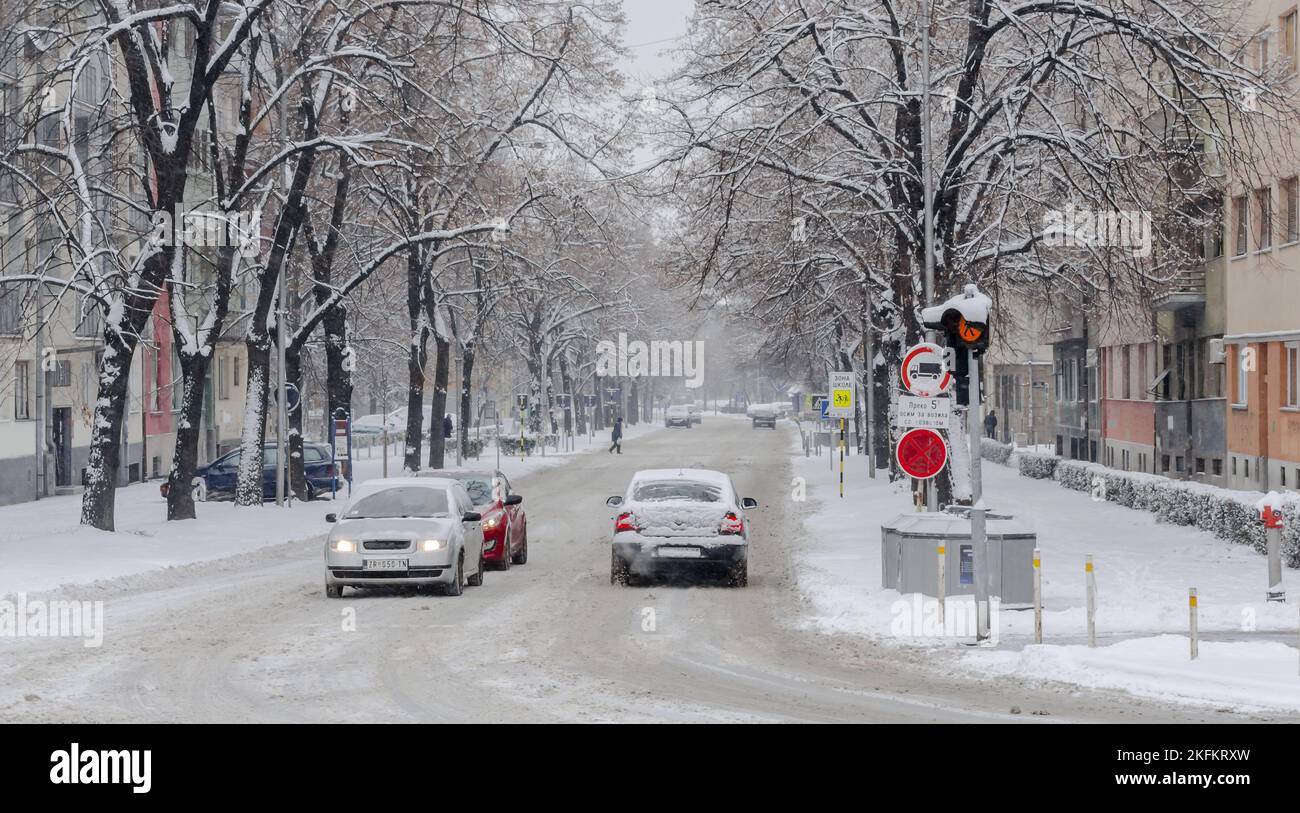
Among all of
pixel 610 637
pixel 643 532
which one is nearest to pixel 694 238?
pixel 643 532

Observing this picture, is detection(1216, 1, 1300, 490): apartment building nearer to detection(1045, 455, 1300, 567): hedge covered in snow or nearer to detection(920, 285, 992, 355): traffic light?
detection(1045, 455, 1300, 567): hedge covered in snow

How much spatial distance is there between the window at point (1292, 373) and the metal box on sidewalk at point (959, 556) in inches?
641

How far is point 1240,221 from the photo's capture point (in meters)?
38.9

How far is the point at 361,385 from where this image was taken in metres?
95.1

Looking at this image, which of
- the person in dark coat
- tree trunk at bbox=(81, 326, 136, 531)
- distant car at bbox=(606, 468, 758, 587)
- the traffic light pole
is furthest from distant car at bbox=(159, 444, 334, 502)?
the traffic light pole

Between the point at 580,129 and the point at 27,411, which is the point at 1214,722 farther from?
the point at 27,411

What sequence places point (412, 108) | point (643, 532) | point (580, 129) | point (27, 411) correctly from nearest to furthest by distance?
point (643, 532), point (412, 108), point (580, 129), point (27, 411)

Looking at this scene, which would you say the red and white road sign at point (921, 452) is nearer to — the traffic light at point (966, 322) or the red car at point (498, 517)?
the traffic light at point (966, 322)

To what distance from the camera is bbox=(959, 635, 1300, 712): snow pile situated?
13148mm

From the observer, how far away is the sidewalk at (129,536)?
2344cm

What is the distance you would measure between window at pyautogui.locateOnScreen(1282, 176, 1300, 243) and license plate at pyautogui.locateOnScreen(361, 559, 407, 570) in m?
20.8

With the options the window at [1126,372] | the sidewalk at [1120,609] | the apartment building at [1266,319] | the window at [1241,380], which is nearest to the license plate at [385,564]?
the sidewalk at [1120,609]
